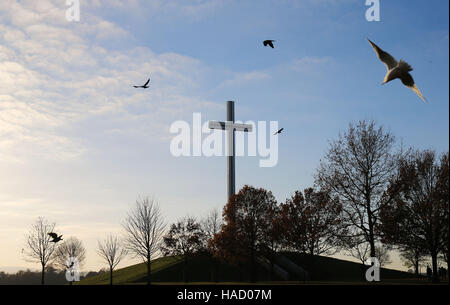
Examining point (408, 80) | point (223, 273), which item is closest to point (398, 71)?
point (408, 80)

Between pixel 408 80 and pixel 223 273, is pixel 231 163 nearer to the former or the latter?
pixel 223 273

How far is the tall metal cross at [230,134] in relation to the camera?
56.7 m

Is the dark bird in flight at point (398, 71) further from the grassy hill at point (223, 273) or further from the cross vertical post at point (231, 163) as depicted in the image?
the grassy hill at point (223, 273)

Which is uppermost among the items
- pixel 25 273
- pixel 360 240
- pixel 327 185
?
pixel 327 185

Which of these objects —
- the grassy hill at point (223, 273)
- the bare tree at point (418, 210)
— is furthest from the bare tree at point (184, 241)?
the bare tree at point (418, 210)

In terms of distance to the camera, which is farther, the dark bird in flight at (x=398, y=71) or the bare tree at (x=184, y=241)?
the bare tree at (x=184, y=241)

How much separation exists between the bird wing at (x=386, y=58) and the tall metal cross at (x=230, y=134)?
3837cm

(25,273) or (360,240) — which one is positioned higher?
(360,240)

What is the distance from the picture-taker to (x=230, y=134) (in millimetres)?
57781

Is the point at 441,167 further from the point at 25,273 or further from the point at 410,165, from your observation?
the point at 25,273

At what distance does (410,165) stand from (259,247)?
19.2m
